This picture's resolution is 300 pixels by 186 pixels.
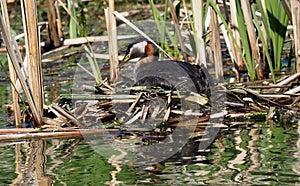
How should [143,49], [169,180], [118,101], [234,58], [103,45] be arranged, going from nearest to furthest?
[169,180] < [118,101] < [234,58] < [143,49] < [103,45]

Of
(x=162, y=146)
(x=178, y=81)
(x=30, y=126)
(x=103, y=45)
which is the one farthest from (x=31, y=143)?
(x=103, y=45)

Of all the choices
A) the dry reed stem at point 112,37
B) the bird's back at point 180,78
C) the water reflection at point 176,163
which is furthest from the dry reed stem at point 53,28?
the water reflection at point 176,163

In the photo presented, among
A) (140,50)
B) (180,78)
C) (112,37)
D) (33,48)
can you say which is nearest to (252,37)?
(180,78)

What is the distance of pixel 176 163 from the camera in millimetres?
3348

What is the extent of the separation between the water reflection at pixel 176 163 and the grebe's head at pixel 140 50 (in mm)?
2070

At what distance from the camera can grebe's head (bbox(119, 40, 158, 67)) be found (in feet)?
19.4

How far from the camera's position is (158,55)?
6012mm

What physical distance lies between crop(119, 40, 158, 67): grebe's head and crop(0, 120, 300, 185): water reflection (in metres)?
2.07

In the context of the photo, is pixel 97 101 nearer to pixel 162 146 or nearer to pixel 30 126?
pixel 30 126

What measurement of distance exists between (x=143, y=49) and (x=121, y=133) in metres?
2.03

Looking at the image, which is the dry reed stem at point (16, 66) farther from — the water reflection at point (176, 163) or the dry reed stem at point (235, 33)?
the dry reed stem at point (235, 33)

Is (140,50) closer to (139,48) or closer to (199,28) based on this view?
(139,48)

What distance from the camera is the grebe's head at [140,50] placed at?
590 cm

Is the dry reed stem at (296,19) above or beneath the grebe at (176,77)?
above
